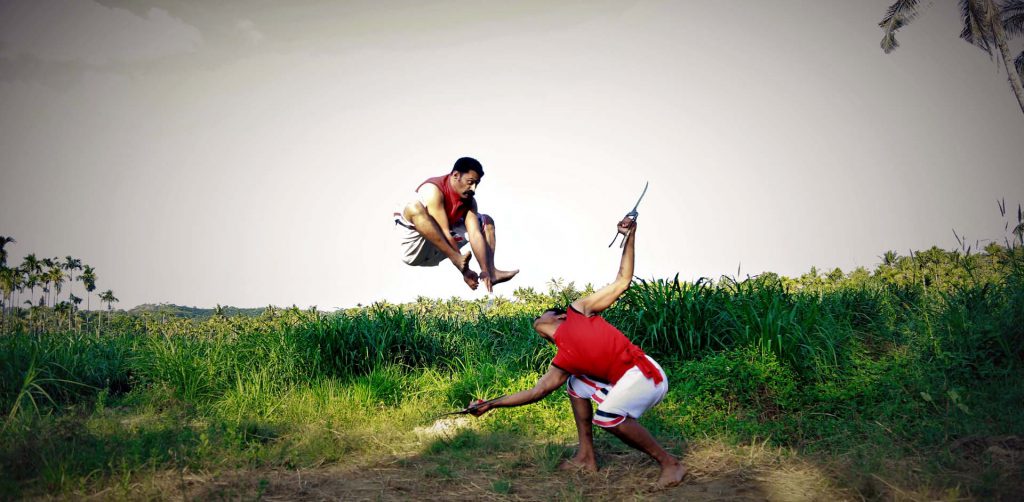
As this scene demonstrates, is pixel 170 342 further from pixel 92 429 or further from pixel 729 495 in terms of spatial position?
pixel 729 495

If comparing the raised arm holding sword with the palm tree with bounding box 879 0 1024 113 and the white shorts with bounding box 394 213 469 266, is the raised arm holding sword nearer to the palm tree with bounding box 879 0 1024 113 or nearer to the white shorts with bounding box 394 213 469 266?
the white shorts with bounding box 394 213 469 266

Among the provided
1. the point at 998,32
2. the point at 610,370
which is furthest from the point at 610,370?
the point at 998,32

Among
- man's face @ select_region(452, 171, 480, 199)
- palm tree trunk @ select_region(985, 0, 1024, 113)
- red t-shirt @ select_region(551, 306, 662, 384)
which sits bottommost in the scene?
red t-shirt @ select_region(551, 306, 662, 384)

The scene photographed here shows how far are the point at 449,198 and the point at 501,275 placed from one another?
88 centimetres

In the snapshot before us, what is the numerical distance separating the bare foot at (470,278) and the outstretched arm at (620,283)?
155 cm

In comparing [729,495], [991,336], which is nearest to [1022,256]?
[991,336]

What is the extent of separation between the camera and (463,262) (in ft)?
18.7

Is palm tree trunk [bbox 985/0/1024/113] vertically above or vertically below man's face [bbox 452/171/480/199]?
above

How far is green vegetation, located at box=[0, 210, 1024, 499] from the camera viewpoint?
469 centimetres

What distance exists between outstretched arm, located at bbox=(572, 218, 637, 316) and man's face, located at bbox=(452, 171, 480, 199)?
1591mm

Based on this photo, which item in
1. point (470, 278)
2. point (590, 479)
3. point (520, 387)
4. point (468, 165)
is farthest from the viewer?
point (520, 387)

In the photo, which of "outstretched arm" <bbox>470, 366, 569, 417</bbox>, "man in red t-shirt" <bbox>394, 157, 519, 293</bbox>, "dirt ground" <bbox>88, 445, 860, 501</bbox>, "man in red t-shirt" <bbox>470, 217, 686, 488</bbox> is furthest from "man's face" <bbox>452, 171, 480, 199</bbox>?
"dirt ground" <bbox>88, 445, 860, 501</bbox>

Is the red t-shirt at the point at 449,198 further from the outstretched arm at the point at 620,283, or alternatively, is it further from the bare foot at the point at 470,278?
the outstretched arm at the point at 620,283

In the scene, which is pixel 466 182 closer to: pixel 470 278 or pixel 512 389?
pixel 470 278
